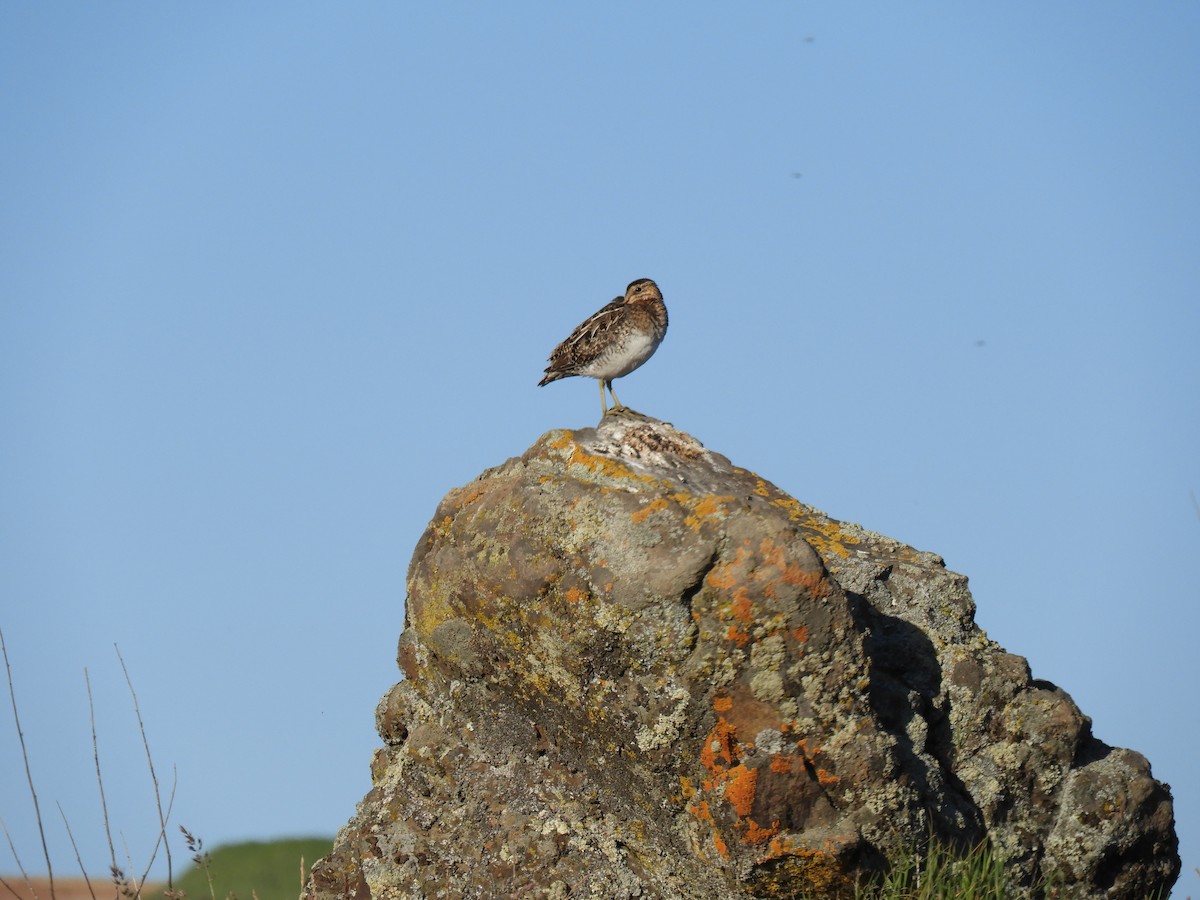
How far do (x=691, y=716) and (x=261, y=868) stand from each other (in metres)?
14.8

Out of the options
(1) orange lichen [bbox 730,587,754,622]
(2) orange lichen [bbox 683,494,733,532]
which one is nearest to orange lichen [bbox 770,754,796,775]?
(1) orange lichen [bbox 730,587,754,622]

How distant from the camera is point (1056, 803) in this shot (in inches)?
261

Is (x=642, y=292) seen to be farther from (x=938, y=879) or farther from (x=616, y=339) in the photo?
(x=938, y=879)

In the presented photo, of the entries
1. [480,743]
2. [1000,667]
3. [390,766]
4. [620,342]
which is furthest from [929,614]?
[620,342]

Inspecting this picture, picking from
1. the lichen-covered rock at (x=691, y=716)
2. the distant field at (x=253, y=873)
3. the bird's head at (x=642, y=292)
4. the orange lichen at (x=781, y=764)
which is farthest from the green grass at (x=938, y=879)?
the distant field at (x=253, y=873)

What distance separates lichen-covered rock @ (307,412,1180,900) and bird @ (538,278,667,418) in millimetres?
3225

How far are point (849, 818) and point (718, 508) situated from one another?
1527 mm

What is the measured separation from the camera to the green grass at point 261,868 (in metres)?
17.1

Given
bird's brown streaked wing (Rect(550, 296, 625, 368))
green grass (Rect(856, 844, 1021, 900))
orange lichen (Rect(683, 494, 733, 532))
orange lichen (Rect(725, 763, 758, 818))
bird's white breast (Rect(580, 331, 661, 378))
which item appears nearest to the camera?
orange lichen (Rect(725, 763, 758, 818))

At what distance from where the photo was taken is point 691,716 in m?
5.75

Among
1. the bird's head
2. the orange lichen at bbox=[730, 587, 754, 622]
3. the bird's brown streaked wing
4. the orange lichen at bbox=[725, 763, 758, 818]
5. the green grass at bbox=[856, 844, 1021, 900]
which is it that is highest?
the bird's head

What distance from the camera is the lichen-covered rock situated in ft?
18.6

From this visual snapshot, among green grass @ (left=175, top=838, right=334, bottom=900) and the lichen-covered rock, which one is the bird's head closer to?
the lichen-covered rock

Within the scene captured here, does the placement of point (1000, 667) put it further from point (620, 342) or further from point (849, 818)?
point (620, 342)
